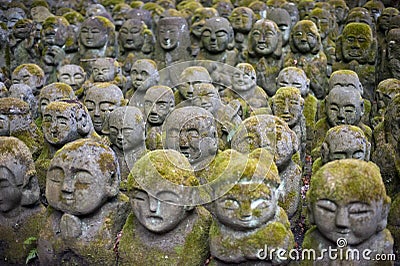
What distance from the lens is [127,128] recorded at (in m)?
8.29

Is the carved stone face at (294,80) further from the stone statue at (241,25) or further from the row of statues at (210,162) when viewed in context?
the stone statue at (241,25)

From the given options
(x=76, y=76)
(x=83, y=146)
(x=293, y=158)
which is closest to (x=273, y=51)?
(x=76, y=76)

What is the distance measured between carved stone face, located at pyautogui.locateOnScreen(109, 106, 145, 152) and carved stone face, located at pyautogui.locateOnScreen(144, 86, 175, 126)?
0.77 meters

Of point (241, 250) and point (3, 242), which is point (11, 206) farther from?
point (241, 250)

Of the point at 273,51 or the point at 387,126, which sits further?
the point at 273,51

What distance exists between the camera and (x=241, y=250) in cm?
530

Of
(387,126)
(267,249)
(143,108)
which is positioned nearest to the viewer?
(267,249)

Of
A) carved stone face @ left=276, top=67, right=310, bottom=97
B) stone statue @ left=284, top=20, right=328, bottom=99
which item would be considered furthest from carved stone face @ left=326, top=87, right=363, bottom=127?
stone statue @ left=284, top=20, right=328, bottom=99

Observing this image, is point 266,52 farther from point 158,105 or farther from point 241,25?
point 158,105

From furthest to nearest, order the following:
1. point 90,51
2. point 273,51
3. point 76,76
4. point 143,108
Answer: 1. point 90,51
2. point 273,51
3. point 76,76
4. point 143,108

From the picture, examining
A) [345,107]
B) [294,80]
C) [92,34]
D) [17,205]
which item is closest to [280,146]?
[345,107]

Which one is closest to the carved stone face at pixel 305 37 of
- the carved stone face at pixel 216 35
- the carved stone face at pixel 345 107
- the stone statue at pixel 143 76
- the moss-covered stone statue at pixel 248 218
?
the carved stone face at pixel 216 35

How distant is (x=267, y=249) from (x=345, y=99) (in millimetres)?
4351

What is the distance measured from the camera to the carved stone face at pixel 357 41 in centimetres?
1248
